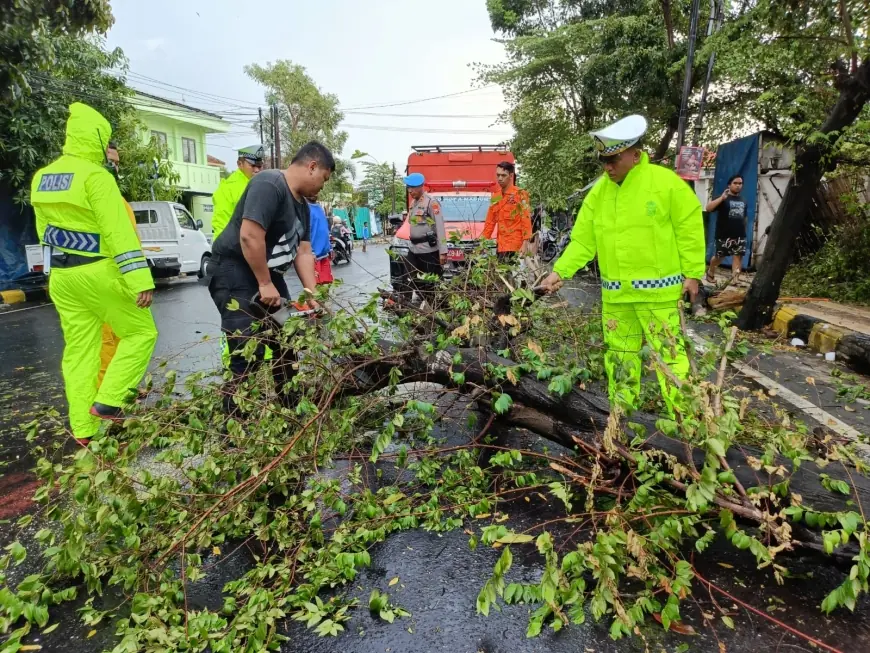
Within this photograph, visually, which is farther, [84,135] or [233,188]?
[233,188]

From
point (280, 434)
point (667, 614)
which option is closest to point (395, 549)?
point (280, 434)

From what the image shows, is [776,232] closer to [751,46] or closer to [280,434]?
[751,46]

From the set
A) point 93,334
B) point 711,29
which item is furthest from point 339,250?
point 93,334

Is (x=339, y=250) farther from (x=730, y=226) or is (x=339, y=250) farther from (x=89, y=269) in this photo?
(x=89, y=269)

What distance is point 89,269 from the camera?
3486 mm

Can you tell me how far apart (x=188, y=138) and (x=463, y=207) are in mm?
25645

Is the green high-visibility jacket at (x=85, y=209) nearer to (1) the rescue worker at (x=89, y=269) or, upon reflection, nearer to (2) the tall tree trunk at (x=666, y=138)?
(1) the rescue worker at (x=89, y=269)

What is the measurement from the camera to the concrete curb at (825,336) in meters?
5.64

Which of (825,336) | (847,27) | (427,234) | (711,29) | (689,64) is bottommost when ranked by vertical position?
(825,336)

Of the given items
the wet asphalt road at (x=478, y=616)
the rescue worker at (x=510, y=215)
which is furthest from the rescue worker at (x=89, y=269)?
the rescue worker at (x=510, y=215)

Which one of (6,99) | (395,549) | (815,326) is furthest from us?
(6,99)

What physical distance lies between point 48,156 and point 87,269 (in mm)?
12193

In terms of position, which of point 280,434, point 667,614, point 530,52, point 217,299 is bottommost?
point 667,614

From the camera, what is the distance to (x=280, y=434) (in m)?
3.05
